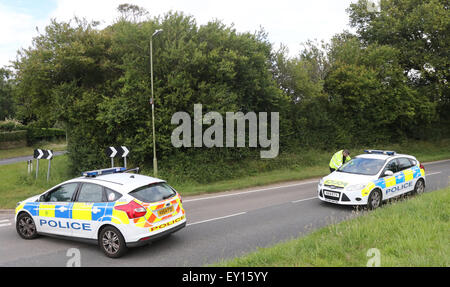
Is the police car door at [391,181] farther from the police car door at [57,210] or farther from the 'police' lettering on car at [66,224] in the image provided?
the police car door at [57,210]

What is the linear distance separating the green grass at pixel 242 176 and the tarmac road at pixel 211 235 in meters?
2.83

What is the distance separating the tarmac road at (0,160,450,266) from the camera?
22.3 feet

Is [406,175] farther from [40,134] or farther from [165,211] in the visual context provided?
[40,134]

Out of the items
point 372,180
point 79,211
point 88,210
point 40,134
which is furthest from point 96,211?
point 40,134

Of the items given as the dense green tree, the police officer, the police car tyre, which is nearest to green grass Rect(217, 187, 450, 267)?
the police car tyre

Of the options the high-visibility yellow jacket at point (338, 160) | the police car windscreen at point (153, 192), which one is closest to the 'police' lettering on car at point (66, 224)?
the police car windscreen at point (153, 192)

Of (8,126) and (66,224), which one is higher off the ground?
(8,126)

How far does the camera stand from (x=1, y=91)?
53312 millimetres

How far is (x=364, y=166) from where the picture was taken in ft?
36.1

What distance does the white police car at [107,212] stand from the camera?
675 centimetres

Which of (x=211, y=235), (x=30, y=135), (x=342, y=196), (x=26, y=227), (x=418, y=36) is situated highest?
(x=418, y=36)

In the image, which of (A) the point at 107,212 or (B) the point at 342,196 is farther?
(B) the point at 342,196

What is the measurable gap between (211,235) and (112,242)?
94.7 inches
